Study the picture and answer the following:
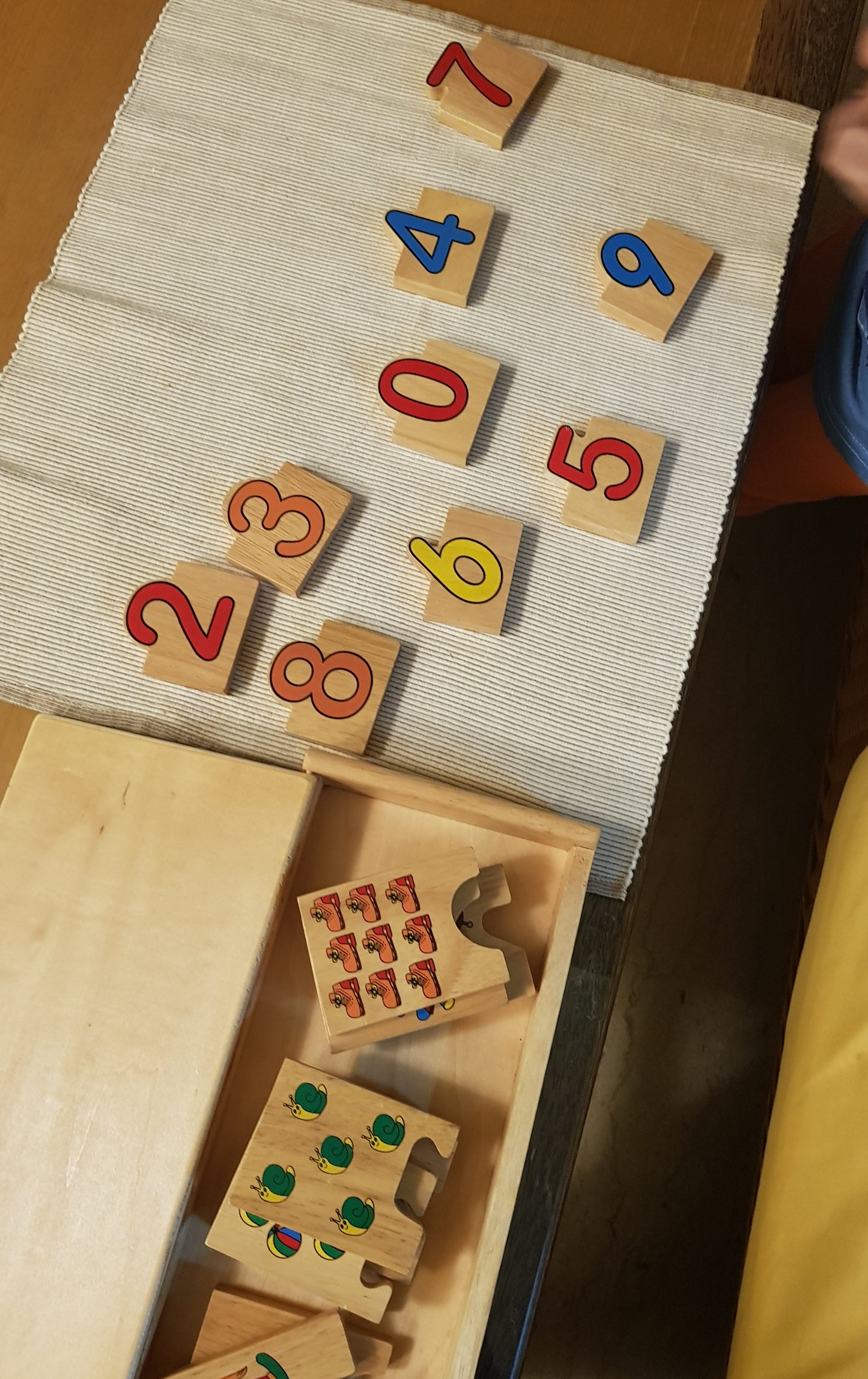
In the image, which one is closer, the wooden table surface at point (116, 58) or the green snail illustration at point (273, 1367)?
the green snail illustration at point (273, 1367)

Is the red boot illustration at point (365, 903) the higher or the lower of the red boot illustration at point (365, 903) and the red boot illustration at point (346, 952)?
the higher

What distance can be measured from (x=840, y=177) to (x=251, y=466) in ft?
1.93

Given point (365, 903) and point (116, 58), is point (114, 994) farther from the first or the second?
point (116, 58)

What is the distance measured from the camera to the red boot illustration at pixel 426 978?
606mm

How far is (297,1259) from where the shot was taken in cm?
57

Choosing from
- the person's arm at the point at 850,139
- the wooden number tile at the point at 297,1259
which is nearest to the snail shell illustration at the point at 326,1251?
the wooden number tile at the point at 297,1259

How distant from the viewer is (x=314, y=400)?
78cm

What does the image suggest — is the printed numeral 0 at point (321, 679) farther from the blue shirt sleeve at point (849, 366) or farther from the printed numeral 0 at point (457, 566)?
the blue shirt sleeve at point (849, 366)

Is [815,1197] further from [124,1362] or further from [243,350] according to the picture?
[243,350]

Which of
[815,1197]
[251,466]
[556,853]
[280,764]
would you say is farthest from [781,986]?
[251,466]

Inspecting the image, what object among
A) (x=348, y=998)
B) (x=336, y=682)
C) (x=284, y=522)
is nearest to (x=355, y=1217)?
(x=348, y=998)

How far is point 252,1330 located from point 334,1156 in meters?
0.12

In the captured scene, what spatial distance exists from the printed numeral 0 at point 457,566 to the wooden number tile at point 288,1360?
0.49m

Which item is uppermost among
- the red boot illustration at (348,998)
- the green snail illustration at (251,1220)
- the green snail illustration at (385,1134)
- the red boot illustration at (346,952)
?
the red boot illustration at (346,952)
